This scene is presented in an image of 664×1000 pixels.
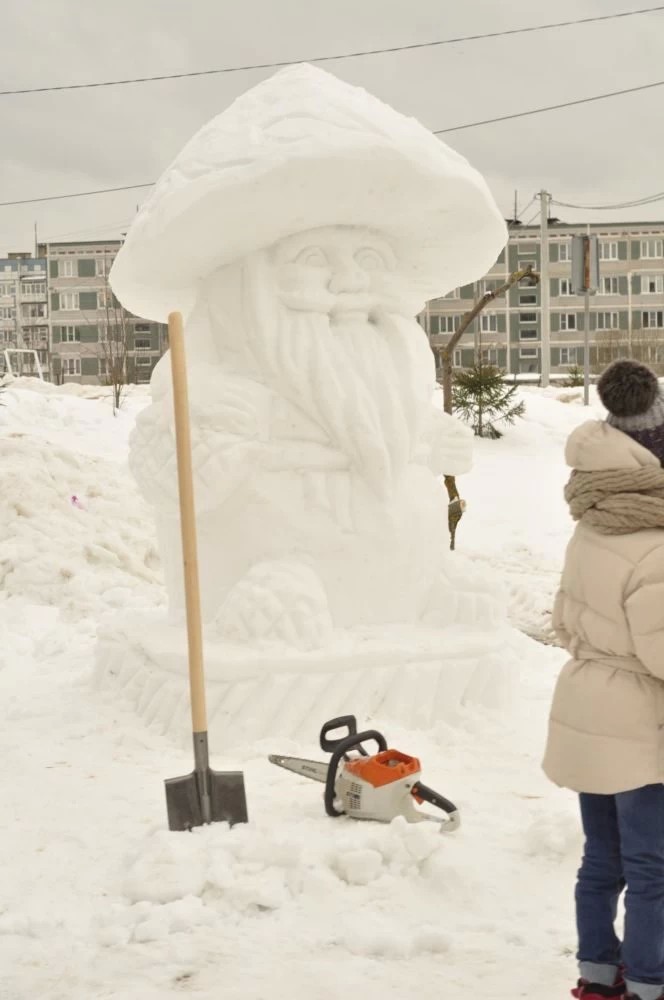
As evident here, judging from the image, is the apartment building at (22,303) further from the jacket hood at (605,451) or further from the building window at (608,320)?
the jacket hood at (605,451)

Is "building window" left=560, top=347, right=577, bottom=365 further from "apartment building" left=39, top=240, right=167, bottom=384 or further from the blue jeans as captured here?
the blue jeans

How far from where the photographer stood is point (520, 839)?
3.26 meters

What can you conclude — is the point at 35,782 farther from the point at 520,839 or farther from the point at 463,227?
the point at 463,227

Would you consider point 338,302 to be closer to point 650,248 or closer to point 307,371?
point 307,371

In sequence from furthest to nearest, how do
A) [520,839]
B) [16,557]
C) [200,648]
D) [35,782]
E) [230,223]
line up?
[16,557]
[230,223]
[35,782]
[200,648]
[520,839]

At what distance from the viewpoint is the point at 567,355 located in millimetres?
48219

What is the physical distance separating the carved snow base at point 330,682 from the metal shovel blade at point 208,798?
72 centimetres

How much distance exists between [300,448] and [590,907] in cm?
249

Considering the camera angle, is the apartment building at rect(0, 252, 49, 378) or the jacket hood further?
the apartment building at rect(0, 252, 49, 378)

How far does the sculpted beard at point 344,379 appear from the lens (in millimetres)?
4488

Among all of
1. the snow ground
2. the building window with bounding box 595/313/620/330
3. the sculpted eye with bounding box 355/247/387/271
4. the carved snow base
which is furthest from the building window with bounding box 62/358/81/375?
the carved snow base

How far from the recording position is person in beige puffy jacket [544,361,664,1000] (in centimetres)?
229

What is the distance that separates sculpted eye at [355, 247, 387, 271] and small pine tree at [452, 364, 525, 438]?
11281 millimetres

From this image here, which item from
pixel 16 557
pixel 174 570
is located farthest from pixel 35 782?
pixel 16 557
